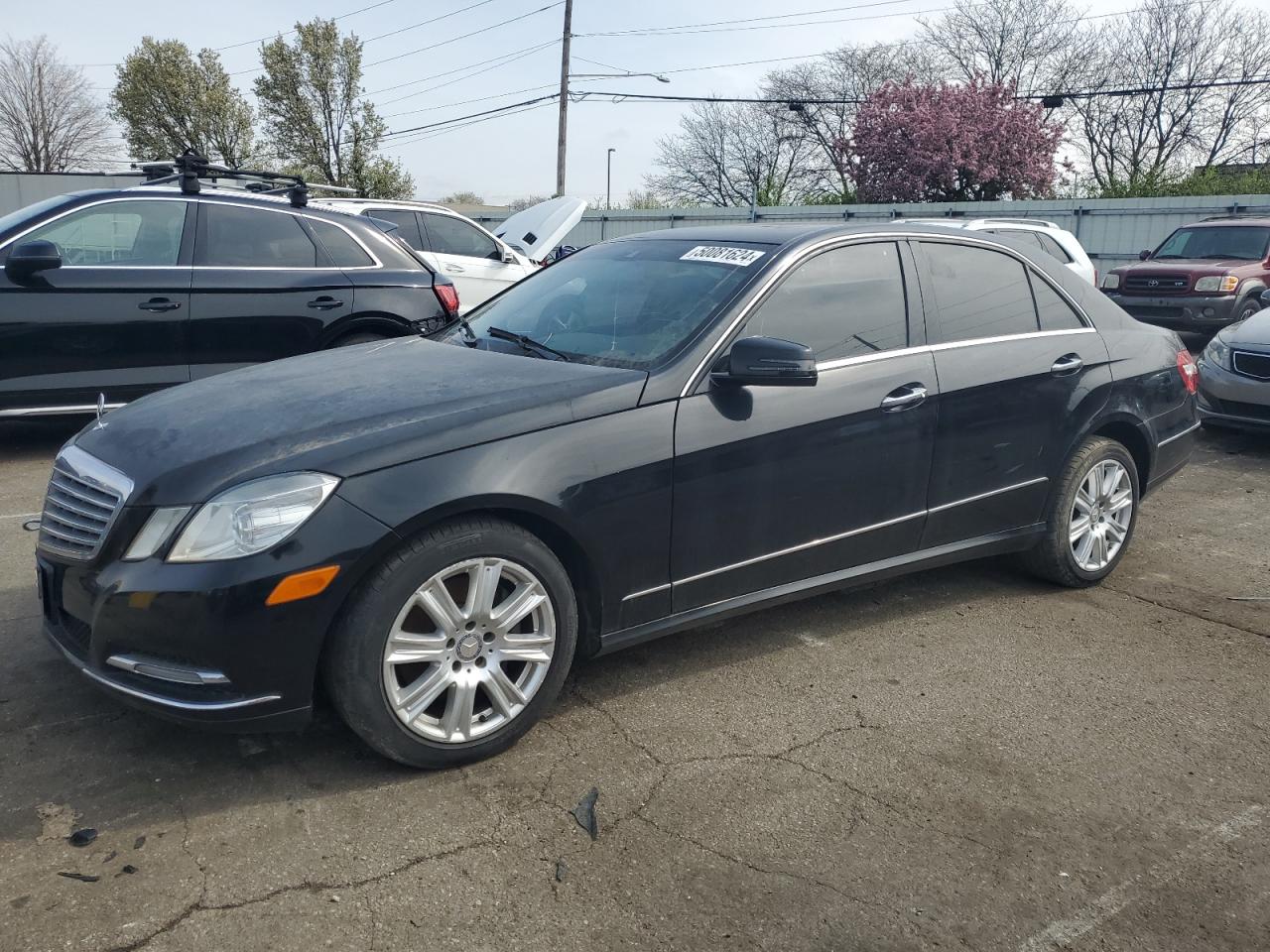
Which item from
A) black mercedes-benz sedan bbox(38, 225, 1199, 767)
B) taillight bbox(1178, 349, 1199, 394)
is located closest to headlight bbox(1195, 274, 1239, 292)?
taillight bbox(1178, 349, 1199, 394)

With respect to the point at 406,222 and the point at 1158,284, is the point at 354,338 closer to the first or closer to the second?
the point at 406,222

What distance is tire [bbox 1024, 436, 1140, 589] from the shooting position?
15.4 ft

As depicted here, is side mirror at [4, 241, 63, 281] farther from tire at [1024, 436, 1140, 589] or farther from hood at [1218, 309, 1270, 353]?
hood at [1218, 309, 1270, 353]

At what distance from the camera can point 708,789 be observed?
10.2 ft

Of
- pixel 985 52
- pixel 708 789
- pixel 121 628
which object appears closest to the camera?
pixel 121 628

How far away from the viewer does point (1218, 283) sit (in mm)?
13961

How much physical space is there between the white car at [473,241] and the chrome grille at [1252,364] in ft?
20.1

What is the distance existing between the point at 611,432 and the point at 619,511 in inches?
9.9

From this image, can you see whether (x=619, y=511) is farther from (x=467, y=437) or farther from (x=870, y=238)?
(x=870, y=238)

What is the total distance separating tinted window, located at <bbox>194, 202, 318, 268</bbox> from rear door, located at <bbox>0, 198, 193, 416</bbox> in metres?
0.14

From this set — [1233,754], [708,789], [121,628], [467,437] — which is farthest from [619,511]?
[1233,754]

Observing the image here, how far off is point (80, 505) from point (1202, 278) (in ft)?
47.8

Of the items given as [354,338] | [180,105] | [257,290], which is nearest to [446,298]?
[354,338]

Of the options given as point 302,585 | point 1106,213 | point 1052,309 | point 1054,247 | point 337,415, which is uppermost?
point 1106,213
